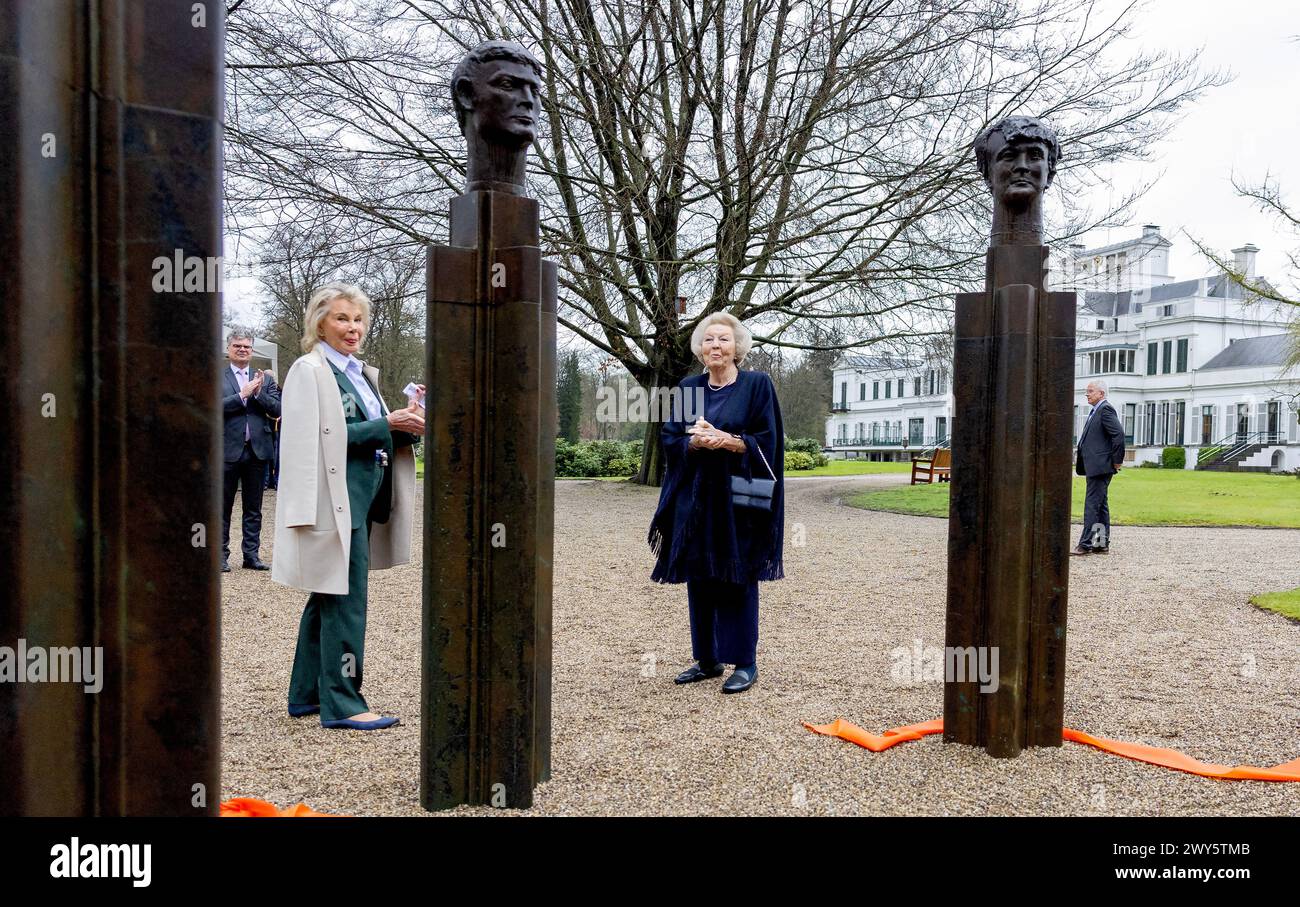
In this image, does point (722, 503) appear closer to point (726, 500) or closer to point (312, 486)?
point (726, 500)

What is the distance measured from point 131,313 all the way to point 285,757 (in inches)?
94.9

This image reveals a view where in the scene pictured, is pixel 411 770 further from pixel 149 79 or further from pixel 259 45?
pixel 259 45

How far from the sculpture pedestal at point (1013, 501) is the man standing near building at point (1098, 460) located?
7.26 meters

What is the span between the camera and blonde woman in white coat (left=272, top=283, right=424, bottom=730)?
4074mm

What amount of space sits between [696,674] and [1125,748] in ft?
7.00

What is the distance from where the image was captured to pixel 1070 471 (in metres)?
4.00

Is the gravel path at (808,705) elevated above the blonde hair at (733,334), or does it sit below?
below

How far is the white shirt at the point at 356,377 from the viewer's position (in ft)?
14.0

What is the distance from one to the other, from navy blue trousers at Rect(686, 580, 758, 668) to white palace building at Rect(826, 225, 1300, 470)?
37.2 meters

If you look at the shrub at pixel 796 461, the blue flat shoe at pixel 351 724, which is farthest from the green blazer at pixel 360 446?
the shrub at pixel 796 461

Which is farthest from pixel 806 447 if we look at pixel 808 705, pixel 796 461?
pixel 808 705

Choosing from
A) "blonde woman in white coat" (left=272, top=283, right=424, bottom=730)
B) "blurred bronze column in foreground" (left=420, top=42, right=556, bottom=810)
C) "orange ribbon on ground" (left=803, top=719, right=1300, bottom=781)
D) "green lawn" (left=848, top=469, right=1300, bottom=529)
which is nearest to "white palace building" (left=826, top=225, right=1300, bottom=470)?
"green lawn" (left=848, top=469, right=1300, bottom=529)

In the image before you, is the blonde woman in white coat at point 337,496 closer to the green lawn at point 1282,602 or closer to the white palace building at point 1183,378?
the green lawn at point 1282,602

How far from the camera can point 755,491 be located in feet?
16.2
